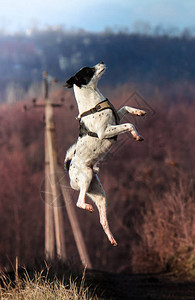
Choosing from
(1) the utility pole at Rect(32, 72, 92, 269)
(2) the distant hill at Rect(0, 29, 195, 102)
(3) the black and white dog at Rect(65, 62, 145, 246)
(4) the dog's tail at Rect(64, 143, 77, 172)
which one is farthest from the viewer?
A: (2) the distant hill at Rect(0, 29, 195, 102)

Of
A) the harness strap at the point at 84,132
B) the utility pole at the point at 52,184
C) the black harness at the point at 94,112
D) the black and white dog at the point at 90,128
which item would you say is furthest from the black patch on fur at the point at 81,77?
the utility pole at the point at 52,184

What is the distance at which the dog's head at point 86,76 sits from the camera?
21.6 ft

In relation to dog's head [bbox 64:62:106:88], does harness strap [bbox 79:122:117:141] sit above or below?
below

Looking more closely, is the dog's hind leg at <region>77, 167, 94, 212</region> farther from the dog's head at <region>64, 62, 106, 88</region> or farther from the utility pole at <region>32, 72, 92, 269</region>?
the dog's head at <region>64, 62, 106, 88</region>

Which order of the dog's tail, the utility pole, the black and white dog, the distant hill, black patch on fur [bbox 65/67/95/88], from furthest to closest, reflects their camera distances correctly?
the distant hill
the utility pole
the dog's tail
black patch on fur [bbox 65/67/95/88]
the black and white dog

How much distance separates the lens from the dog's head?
658cm

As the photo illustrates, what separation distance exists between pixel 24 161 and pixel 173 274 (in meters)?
30.3

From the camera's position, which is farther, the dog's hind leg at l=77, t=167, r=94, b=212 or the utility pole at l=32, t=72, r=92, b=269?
the utility pole at l=32, t=72, r=92, b=269

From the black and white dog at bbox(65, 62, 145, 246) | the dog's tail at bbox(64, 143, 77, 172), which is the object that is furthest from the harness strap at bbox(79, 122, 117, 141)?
the dog's tail at bbox(64, 143, 77, 172)

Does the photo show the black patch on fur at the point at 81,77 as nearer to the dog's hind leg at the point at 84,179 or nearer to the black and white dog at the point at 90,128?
the black and white dog at the point at 90,128

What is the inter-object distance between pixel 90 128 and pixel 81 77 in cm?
65

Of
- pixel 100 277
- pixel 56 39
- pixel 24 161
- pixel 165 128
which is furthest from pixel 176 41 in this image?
pixel 100 277

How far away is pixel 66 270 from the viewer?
1301 cm

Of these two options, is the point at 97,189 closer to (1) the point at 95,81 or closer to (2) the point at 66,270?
(1) the point at 95,81
